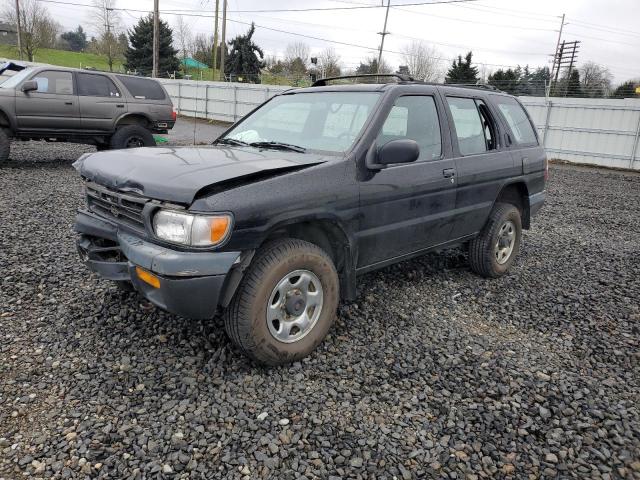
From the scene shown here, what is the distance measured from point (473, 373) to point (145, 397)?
201 centimetres

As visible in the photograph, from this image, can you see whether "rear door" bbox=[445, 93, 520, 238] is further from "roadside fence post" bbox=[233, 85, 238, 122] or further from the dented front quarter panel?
"roadside fence post" bbox=[233, 85, 238, 122]

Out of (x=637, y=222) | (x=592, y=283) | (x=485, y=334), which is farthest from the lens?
(x=637, y=222)

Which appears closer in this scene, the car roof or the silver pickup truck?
the car roof

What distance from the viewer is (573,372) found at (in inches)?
125

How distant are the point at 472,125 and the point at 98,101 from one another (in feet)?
27.9

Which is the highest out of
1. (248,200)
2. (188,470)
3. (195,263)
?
(248,200)

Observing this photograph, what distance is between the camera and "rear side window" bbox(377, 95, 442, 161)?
11.8 feet

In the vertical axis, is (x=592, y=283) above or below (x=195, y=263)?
below

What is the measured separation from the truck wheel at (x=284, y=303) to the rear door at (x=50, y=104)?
8753 millimetres

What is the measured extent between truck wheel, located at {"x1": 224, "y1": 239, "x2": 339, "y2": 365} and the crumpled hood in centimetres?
50

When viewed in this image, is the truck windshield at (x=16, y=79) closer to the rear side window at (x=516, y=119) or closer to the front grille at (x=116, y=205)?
the front grille at (x=116, y=205)

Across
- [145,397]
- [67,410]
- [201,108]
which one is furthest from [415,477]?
[201,108]

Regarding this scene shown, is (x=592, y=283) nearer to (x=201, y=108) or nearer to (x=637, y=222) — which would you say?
(x=637, y=222)

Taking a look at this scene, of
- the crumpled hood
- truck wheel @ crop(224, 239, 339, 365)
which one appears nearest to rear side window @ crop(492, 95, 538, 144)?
the crumpled hood
